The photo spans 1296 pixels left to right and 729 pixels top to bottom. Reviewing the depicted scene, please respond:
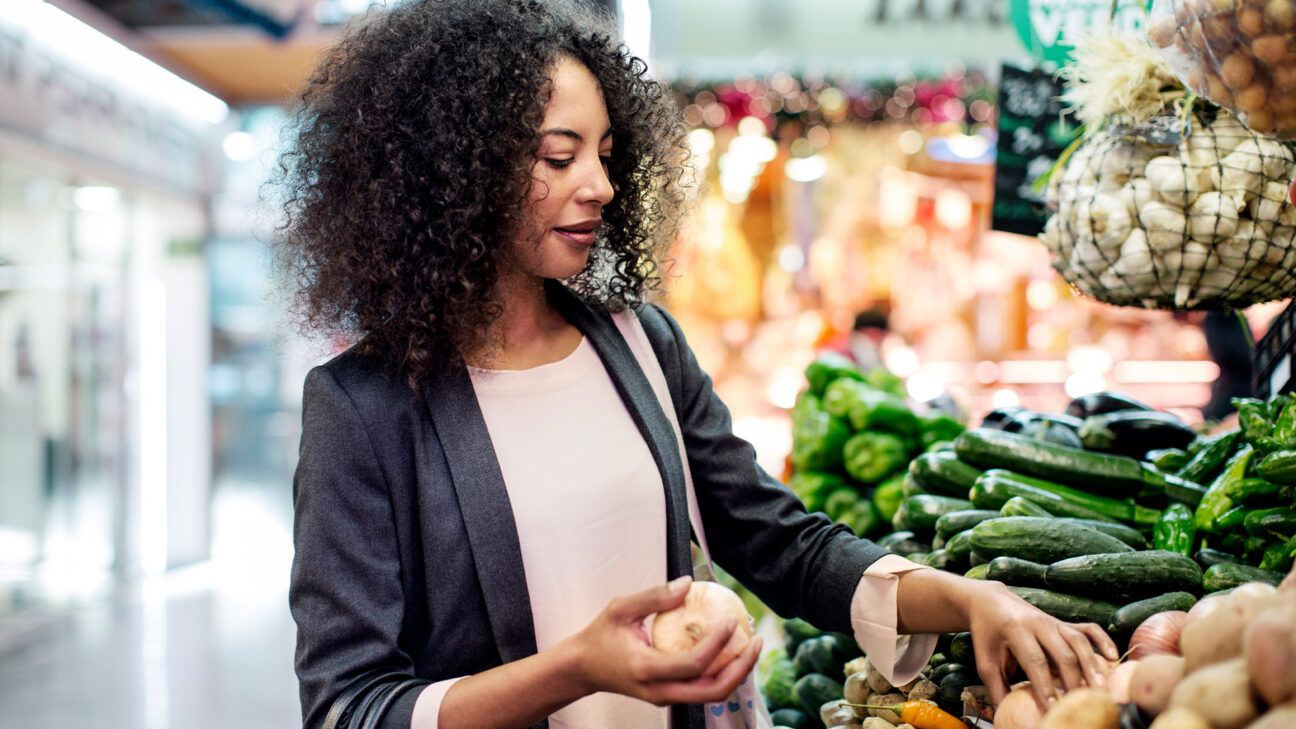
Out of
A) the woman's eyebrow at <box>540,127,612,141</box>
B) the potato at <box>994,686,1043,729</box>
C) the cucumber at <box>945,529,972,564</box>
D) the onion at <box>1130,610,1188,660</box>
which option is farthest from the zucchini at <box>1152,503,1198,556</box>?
the woman's eyebrow at <box>540,127,612,141</box>

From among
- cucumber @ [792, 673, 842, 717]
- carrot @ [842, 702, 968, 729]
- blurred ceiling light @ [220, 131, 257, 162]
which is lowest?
cucumber @ [792, 673, 842, 717]

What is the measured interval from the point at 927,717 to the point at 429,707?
788 mm

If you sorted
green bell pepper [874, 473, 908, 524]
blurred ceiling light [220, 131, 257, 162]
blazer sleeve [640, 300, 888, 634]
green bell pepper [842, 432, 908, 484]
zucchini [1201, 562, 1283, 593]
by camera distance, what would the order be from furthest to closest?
blurred ceiling light [220, 131, 257, 162]
green bell pepper [842, 432, 908, 484]
green bell pepper [874, 473, 908, 524]
blazer sleeve [640, 300, 888, 634]
zucchini [1201, 562, 1283, 593]

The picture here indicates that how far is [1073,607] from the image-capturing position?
5.56 ft

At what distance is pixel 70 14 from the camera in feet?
22.6

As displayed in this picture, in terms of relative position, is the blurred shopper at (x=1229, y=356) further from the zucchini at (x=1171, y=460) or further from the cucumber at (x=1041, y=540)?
the cucumber at (x=1041, y=540)

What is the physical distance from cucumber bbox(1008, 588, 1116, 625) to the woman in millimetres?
189

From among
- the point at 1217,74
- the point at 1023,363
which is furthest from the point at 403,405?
the point at 1023,363

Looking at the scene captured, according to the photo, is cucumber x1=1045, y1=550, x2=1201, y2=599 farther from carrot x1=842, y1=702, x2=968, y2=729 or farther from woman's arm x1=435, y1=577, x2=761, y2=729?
woman's arm x1=435, y1=577, x2=761, y2=729

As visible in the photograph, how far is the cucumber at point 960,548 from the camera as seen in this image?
6.22 feet

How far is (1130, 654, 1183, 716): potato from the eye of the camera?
3.45 feet

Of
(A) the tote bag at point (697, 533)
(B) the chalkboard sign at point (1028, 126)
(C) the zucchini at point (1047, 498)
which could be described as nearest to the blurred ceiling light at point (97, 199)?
(B) the chalkboard sign at point (1028, 126)

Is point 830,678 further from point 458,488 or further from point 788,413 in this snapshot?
point 788,413

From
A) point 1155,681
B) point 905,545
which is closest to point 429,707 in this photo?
point 1155,681
